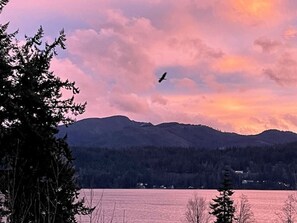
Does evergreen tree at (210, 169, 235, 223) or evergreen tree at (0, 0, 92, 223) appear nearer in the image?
evergreen tree at (0, 0, 92, 223)

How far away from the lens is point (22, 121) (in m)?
13.3

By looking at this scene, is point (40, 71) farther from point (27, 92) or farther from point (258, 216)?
point (258, 216)

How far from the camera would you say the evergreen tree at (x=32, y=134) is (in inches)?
498

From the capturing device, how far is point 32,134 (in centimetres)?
1334

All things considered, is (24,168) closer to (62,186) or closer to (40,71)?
(62,186)

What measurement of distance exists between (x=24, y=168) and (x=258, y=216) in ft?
329

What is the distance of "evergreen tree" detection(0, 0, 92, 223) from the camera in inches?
498

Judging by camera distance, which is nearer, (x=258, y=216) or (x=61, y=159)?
(x=61, y=159)

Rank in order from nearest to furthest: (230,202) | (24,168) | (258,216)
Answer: (24,168), (230,202), (258,216)

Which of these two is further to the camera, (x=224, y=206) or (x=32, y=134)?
(x=224, y=206)

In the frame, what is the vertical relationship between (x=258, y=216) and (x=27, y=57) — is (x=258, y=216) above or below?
below

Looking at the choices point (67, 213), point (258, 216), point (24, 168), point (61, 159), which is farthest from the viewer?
point (258, 216)

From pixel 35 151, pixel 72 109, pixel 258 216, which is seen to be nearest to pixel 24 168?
pixel 35 151

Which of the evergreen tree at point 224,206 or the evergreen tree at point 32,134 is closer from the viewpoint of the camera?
the evergreen tree at point 32,134
